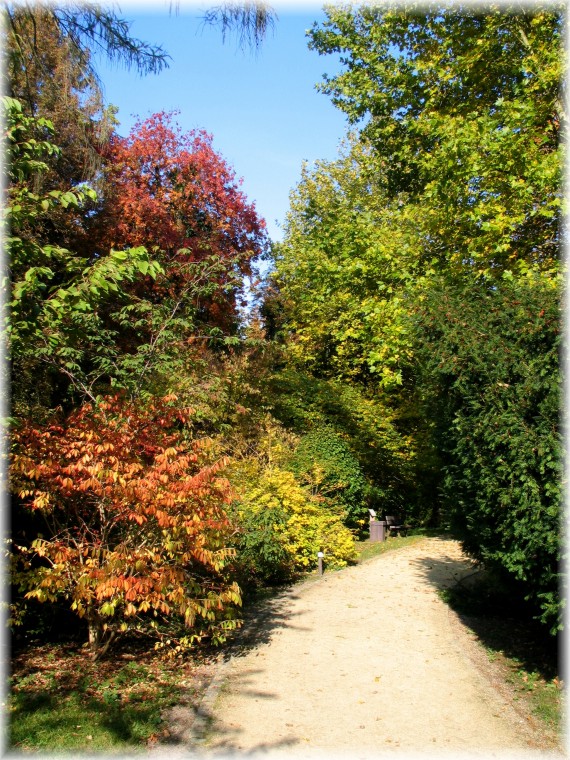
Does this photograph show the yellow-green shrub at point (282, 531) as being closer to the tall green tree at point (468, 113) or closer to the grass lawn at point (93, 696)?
the grass lawn at point (93, 696)

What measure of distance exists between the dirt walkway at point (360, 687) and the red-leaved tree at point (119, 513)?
91cm

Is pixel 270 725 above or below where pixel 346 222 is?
below

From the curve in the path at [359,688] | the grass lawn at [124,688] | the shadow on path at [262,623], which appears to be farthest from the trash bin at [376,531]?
the grass lawn at [124,688]

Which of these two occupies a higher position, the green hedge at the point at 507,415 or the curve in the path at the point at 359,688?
the green hedge at the point at 507,415

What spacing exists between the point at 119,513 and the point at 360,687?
2933 millimetres

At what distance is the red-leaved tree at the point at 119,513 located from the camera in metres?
5.34

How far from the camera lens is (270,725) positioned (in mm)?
4945

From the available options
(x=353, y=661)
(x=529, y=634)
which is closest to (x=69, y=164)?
(x=353, y=661)

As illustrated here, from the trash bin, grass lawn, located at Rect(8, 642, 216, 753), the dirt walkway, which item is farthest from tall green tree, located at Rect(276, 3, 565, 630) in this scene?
grass lawn, located at Rect(8, 642, 216, 753)

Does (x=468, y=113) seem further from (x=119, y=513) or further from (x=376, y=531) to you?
(x=376, y=531)

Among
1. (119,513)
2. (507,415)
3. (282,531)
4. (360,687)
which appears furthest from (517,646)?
(119,513)

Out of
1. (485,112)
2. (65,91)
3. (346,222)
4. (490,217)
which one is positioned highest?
(65,91)

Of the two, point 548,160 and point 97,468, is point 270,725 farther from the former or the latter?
point 548,160

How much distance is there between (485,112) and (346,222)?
3.37 metres
